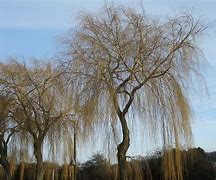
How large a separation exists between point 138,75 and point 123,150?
2.00 m

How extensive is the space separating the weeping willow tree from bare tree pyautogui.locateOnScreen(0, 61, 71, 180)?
583 centimetres

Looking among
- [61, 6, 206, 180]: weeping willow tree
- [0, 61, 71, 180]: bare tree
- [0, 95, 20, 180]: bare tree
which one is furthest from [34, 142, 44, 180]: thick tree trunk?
[61, 6, 206, 180]: weeping willow tree

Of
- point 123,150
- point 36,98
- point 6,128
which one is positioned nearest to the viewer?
point 123,150

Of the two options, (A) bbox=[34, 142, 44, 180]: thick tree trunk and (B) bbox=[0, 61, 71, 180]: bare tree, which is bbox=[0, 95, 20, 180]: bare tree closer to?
(B) bbox=[0, 61, 71, 180]: bare tree

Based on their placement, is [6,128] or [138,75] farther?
[6,128]

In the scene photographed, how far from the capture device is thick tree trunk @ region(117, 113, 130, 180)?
10672 millimetres

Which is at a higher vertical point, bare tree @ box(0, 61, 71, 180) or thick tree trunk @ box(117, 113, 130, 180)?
bare tree @ box(0, 61, 71, 180)

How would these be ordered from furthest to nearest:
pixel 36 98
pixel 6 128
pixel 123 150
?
pixel 6 128, pixel 36 98, pixel 123 150

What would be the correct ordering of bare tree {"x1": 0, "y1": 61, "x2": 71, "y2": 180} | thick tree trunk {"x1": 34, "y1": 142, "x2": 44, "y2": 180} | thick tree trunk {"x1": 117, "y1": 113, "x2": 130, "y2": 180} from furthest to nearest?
thick tree trunk {"x1": 34, "y1": 142, "x2": 44, "y2": 180} < bare tree {"x1": 0, "y1": 61, "x2": 71, "y2": 180} < thick tree trunk {"x1": 117, "y1": 113, "x2": 130, "y2": 180}

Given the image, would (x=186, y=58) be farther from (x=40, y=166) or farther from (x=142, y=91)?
(x=40, y=166)

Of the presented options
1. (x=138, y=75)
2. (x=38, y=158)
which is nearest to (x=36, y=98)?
(x=38, y=158)

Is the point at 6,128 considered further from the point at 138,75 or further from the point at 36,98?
the point at 138,75

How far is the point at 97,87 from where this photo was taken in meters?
11.0

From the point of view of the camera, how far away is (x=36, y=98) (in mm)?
17594
